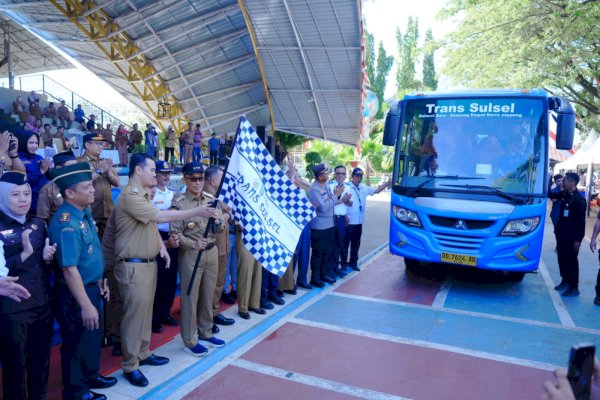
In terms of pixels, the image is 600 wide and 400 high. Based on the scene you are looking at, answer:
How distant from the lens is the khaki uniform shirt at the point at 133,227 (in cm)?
→ 356

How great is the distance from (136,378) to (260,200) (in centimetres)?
195

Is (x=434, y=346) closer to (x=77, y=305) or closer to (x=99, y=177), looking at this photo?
(x=77, y=305)

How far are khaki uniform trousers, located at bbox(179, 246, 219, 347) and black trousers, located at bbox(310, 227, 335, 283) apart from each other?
2581mm

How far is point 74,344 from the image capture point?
10.7 feet

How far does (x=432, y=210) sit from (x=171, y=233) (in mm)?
3713

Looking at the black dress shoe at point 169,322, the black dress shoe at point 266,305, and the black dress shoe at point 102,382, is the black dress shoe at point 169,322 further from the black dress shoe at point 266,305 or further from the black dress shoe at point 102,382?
the black dress shoe at point 102,382

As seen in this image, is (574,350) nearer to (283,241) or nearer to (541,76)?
(283,241)

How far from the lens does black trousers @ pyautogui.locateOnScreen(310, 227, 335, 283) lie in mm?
6758

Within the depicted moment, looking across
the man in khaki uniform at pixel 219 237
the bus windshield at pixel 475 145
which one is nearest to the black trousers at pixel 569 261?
the bus windshield at pixel 475 145

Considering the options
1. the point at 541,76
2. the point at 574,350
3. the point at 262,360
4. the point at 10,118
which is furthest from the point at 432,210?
the point at 10,118

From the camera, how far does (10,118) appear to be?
1507cm

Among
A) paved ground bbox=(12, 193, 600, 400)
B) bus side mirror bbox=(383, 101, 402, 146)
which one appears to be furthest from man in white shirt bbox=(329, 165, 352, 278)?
bus side mirror bbox=(383, 101, 402, 146)

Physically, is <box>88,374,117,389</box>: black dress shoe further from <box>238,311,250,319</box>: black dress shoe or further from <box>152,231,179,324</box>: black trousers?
<box>238,311,250,319</box>: black dress shoe

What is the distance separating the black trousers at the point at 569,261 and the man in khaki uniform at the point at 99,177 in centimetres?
650
